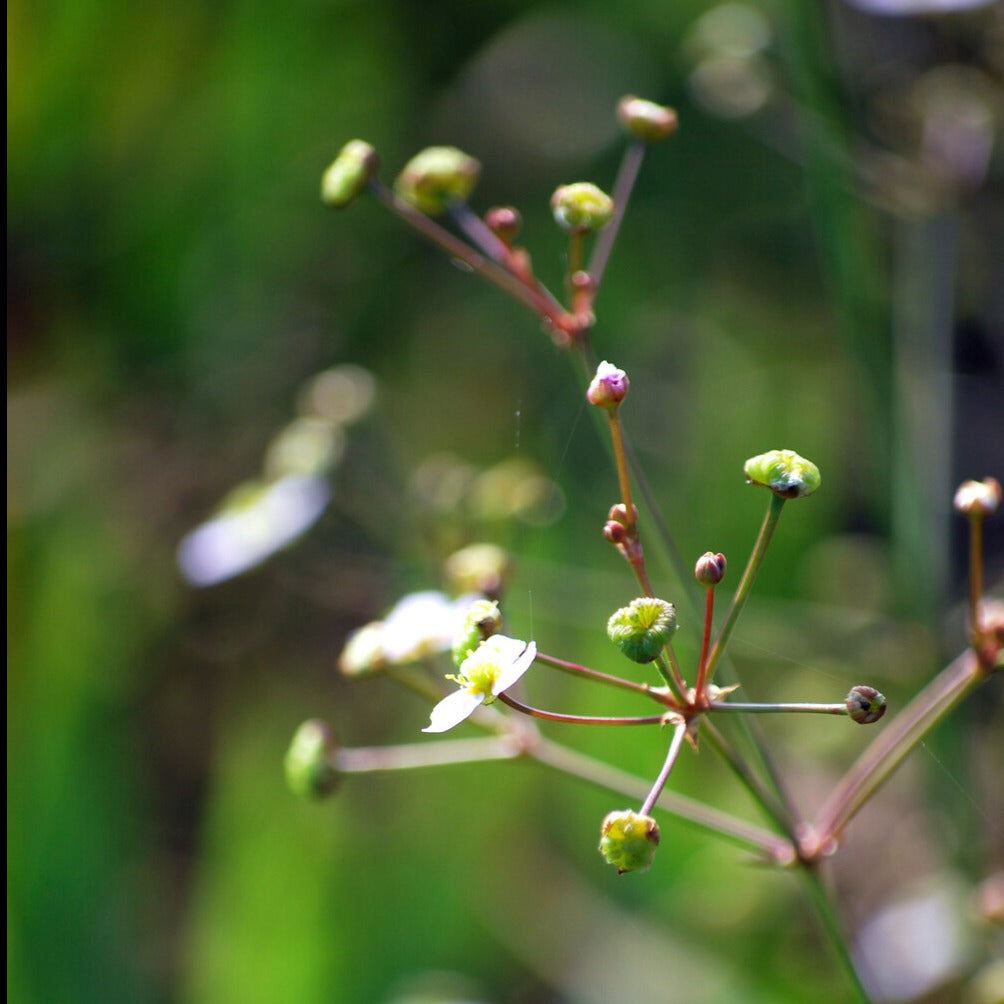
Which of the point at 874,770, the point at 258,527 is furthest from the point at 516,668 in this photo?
the point at 258,527

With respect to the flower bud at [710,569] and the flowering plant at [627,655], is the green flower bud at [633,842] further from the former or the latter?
the flower bud at [710,569]

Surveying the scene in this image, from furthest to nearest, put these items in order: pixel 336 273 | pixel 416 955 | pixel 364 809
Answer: pixel 336 273 → pixel 364 809 → pixel 416 955

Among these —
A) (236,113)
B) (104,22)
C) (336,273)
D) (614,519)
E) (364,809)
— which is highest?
(614,519)

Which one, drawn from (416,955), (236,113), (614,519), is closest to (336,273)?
(236,113)

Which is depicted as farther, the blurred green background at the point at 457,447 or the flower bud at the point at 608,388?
the blurred green background at the point at 457,447

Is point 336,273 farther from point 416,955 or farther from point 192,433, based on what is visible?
point 416,955

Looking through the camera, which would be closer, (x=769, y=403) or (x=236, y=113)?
(x=769, y=403)

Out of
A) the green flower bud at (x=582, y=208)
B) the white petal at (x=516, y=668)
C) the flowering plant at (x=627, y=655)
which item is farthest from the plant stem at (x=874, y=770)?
the green flower bud at (x=582, y=208)
